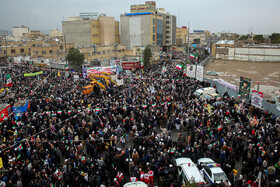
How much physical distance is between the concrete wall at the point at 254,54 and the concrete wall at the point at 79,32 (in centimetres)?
4075

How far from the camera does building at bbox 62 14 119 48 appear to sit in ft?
200

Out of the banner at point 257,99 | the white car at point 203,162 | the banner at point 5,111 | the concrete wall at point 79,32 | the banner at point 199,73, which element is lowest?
the white car at point 203,162

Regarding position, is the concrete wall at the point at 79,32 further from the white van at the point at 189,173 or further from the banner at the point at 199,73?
the white van at the point at 189,173

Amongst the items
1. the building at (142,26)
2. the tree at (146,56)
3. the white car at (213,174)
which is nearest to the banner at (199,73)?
the white car at (213,174)

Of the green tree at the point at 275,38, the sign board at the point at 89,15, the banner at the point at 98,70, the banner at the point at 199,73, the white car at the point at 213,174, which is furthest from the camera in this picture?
the green tree at the point at 275,38

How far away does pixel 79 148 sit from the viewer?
10641 millimetres

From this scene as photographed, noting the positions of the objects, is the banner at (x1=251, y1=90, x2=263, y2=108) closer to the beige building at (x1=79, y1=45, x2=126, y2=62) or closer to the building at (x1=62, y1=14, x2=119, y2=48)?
the beige building at (x1=79, y1=45, x2=126, y2=62)

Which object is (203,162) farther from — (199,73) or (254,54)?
(254,54)

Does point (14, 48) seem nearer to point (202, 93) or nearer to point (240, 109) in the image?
point (202, 93)

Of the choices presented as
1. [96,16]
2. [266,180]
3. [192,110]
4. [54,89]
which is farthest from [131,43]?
[266,180]

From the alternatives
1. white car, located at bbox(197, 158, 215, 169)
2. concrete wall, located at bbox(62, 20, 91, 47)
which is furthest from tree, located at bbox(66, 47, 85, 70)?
white car, located at bbox(197, 158, 215, 169)

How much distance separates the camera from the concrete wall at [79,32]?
61.1 m

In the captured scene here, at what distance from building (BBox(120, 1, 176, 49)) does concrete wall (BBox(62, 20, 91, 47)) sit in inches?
516

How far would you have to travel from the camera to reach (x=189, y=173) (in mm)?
8453
